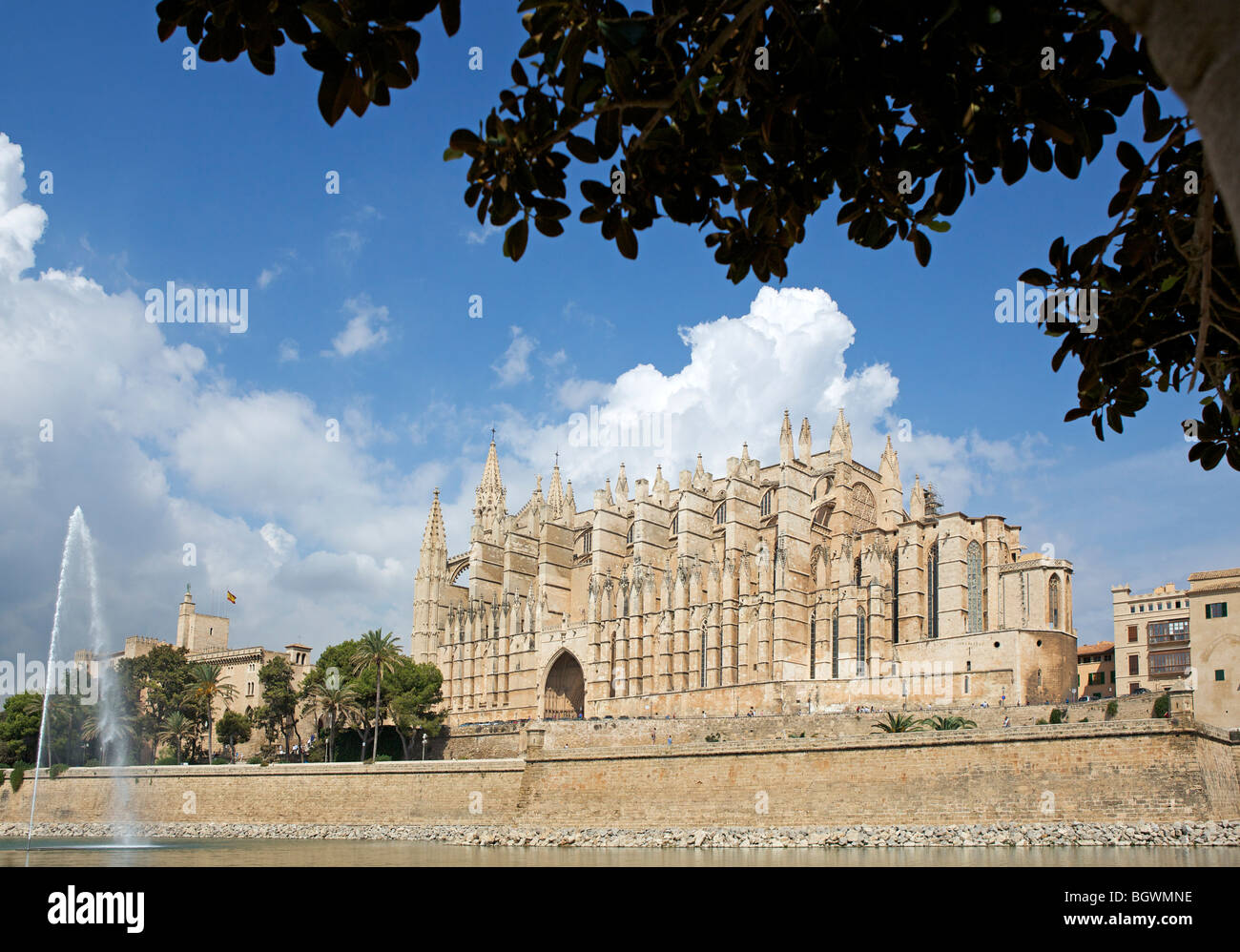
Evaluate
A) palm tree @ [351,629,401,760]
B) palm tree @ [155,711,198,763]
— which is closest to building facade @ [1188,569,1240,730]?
palm tree @ [351,629,401,760]

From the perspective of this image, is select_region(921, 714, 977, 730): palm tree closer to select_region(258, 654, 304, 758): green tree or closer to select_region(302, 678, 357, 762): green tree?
select_region(302, 678, 357, 762): green tree

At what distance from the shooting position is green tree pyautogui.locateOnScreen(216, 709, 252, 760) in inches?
2344

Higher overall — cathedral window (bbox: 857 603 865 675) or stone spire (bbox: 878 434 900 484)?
stone spire (bbox: 878 434 900 484)

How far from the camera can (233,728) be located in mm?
59500

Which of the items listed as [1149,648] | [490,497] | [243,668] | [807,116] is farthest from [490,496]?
[807,116]

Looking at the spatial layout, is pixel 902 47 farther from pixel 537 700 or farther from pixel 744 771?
pixel 537 700

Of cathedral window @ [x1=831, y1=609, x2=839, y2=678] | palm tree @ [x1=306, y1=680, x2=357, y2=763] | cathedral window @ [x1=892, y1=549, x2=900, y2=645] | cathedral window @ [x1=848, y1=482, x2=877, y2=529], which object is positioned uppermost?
cathedral window @ [x1=848, y1=482, x2=877, y2=529]

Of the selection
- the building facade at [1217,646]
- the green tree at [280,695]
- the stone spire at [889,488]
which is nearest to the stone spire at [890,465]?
the stone spire at [889,488]

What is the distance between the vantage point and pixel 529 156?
4.94 meters

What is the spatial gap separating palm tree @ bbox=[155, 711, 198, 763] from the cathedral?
1450 cm

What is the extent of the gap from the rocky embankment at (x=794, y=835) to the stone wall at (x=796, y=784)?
2.49ft

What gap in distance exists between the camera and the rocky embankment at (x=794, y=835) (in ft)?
81.1

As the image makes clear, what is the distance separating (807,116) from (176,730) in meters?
58.7
